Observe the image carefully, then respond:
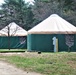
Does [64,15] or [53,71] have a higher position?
[64,15]

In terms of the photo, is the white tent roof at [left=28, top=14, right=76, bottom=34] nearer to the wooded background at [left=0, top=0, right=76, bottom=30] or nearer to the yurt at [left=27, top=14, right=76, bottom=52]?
the yurt at [left=27, top=14, right=76, bottom=52]

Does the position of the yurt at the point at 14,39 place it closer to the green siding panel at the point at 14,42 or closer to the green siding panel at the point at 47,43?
the green siding panel at the point at 14,42

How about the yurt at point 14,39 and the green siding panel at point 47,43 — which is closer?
the green siding panel at point 47,43

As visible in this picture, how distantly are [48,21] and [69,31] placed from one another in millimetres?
2428

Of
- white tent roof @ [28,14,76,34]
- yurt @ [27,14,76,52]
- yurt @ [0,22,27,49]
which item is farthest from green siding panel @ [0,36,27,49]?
yurt @ [27,14,76,52]

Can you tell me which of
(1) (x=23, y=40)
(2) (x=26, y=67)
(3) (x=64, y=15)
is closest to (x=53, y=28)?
(1) (x=23, y=40)

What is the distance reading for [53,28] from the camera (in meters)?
25.1

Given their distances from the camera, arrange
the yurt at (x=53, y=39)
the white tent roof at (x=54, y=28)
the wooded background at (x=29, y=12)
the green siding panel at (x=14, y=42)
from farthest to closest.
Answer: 1. the wooded background at (x=29, y=12)
2. the green siding panel at (x=14, y=42)
3. the white tent roof at (x=54, y=28)
4. the yurt at (x=53, y=39)

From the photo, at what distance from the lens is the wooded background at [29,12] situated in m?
41.7

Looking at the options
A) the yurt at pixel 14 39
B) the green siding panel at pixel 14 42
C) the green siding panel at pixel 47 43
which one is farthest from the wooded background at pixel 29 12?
the green siding panel at pixel 47 43

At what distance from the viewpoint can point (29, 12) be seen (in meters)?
51.7

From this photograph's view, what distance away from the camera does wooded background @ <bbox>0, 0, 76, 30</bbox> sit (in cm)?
4172

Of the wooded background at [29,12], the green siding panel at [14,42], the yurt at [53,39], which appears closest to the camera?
the yurt at [53,39]

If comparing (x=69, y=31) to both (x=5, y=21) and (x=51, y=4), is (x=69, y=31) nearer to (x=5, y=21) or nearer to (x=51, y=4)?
(x=51, y=4)
